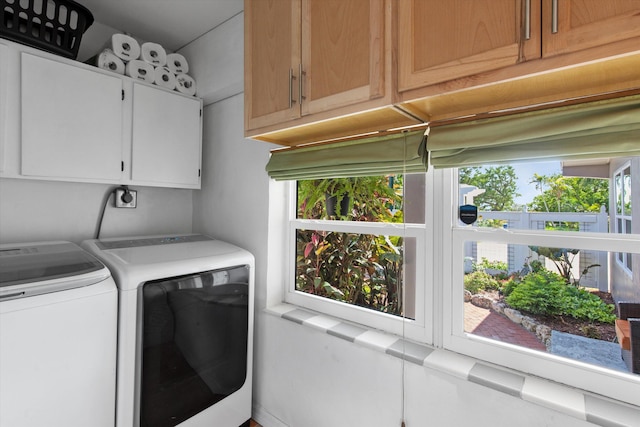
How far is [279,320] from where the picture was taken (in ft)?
5.93

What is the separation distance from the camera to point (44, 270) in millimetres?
1222

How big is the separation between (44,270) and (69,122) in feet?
2.61

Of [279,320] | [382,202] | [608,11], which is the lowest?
[279,320]

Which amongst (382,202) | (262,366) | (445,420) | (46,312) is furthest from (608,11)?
(262,366)

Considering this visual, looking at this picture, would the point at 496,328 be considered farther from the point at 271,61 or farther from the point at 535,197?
the point at 271,61

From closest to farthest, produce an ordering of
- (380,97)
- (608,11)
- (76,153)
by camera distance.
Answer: (608,11) → (380,97) → (76,153)

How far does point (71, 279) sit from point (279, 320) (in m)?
1.01

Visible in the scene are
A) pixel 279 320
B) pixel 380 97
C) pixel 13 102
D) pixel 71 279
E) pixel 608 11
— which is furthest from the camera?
pixel 279 320

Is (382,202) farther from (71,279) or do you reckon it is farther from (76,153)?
(76,153)

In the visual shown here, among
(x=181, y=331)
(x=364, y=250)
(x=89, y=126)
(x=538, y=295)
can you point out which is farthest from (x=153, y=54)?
(x=538, y=295)

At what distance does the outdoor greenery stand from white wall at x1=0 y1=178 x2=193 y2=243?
3.48ft

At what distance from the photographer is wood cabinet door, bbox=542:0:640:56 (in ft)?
2.23

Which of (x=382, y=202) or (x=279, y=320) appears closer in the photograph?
(x=382, y=202)

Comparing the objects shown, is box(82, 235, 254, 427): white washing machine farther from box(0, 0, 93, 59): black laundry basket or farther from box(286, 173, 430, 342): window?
box(0, 0, 93, 59): black laundry basket
